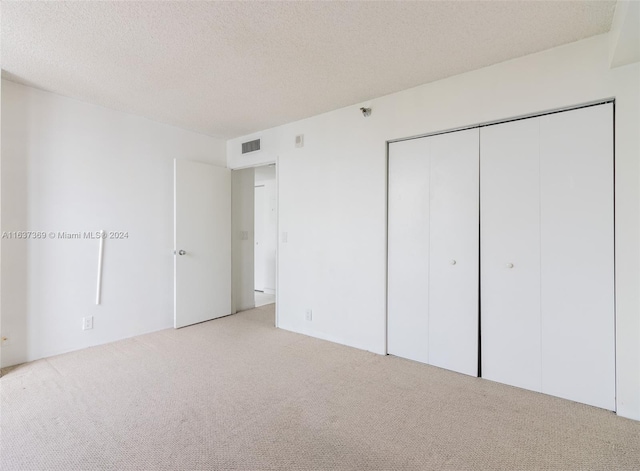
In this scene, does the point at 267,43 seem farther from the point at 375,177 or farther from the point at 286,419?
the point at 286,419

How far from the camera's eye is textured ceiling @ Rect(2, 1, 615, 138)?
1845mm

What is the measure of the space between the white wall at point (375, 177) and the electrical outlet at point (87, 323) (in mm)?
1995

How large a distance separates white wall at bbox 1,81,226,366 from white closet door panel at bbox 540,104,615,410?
12.9ft

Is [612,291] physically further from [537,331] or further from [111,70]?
[111,70]

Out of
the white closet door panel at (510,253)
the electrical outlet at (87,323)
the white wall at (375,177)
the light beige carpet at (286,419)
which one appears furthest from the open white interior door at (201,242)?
the white closet door panel at (510,253)

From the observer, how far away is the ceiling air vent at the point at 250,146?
163 inches

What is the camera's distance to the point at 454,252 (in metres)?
2.70

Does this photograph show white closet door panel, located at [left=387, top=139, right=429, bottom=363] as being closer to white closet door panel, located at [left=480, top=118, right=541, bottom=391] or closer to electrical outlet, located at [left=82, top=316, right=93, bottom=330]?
white closet door panel, located at [left=480, top=118, right=541, bottom=391]

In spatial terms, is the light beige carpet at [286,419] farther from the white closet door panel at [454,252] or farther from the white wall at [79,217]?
the white wall at [79,217]

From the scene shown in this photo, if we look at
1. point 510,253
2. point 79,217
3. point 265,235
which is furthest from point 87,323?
point 510,253

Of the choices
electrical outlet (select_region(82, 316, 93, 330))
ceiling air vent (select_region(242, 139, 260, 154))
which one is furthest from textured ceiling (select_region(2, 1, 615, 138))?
electrical outlet (select_region(82, 316, 93, 330))

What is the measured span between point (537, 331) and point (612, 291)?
0.54 metres

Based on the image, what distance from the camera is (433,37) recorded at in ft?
6.91

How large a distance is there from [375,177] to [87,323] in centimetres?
332
